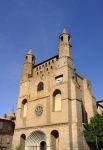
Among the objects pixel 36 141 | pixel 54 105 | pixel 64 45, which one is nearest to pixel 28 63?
pixel 64 45

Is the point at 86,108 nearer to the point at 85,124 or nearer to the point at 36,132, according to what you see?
the point at 85,124

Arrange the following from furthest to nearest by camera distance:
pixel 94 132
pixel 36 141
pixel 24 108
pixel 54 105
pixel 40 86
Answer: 1. pixel 24 108
2. pixel 40 86
3. pixel 36 141
4. pixel 54 105
5. pixel 94 132

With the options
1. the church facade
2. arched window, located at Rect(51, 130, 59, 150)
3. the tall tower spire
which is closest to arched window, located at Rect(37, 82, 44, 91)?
the church facade

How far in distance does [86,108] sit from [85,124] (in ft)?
11.5

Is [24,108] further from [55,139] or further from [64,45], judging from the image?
[64,45]

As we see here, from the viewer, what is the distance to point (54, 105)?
30156 millimetres

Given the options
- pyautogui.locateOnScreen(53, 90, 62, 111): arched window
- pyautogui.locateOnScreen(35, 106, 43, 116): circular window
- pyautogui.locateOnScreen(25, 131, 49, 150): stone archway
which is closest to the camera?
pyautogui.locateOnScreen(53, 90, 62, 111): arched window

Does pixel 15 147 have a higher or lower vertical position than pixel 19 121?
lower

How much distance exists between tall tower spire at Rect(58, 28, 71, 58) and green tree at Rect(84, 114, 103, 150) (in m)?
11.8

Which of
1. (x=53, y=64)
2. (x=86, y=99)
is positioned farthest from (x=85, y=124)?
→ (x=53, y=64)

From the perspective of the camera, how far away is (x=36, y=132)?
30.4 metres

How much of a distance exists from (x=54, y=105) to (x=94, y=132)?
7.23 metres

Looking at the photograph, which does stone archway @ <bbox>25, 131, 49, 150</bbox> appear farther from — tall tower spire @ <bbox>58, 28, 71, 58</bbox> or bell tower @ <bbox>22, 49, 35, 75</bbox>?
tall tower spire @ <bbox>58, 28, 71, 58</bbox>

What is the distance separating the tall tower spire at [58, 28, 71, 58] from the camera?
32.9 m
